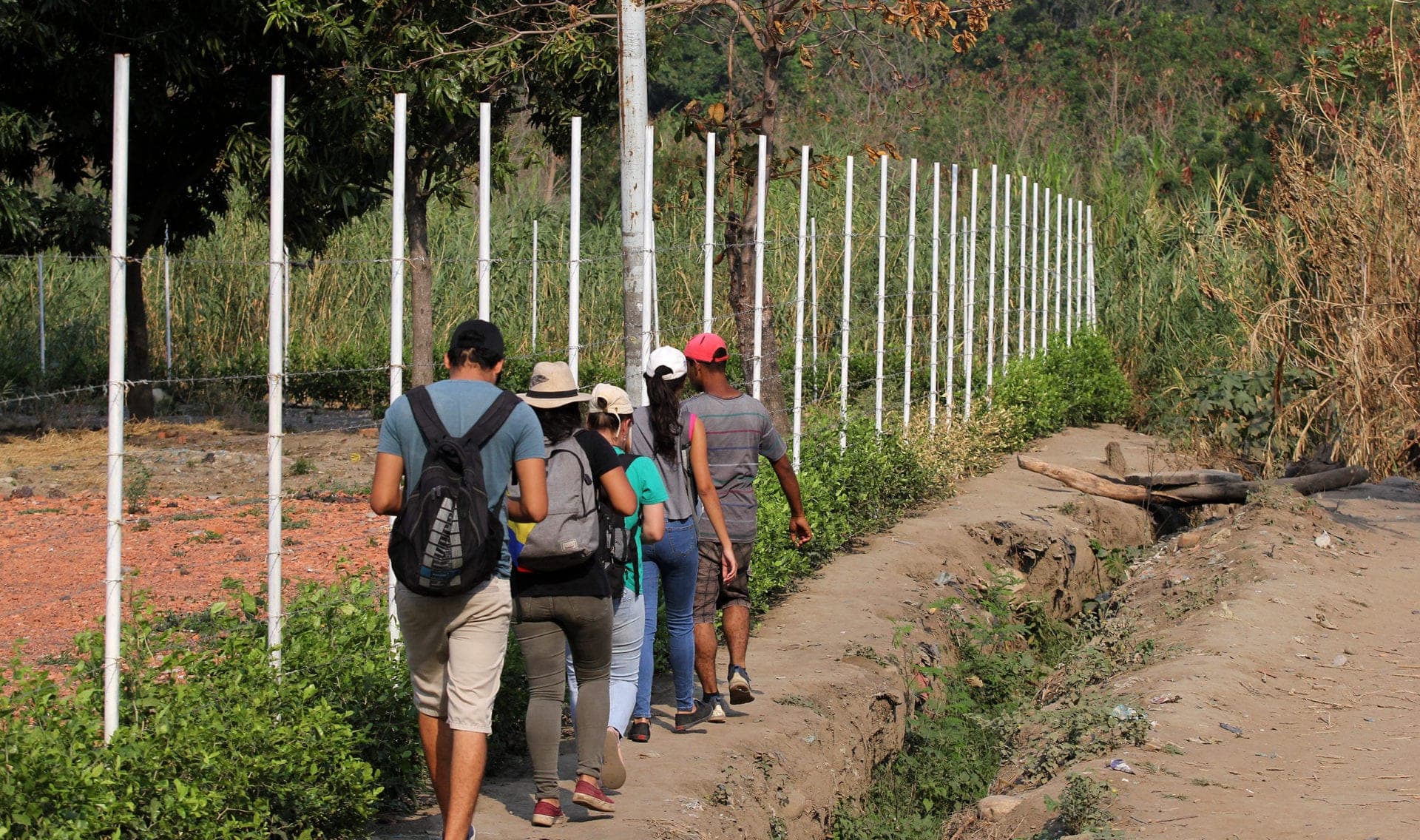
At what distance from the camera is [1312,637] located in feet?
27.7

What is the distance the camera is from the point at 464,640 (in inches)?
185

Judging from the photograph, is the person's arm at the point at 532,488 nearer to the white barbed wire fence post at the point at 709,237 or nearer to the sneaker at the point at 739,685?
the sneaker at the point at 739,685

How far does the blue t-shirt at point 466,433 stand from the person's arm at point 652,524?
1.00 metres

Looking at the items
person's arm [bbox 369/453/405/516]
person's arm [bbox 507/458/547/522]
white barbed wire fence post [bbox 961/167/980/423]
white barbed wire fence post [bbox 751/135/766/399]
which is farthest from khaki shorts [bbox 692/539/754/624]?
white barbed wire fence post [bbox 961/167/980/423]

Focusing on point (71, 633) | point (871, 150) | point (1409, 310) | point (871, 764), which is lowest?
point (871, 764)

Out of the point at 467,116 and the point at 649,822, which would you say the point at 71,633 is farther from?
the point at 467,116

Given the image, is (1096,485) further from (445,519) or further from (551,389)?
(445,519)

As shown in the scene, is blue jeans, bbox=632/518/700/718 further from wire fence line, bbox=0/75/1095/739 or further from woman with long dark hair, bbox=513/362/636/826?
wire fence line, bbox=0/75/1095/739

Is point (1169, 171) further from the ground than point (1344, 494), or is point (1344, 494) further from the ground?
point (1169, 171)

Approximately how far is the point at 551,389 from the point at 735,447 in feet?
4.86

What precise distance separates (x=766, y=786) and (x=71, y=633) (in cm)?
340

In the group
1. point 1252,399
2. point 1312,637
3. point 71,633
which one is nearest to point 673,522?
point 71,633

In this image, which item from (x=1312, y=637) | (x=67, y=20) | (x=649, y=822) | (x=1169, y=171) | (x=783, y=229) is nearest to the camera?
(x=649, y=822)

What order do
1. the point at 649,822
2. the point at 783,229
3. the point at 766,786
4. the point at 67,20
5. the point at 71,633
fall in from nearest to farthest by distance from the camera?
1. the point at 649,822
2. the point at 766,786
3. the point at 71,633
4. the point at 67,20
5. the point at 783,229
